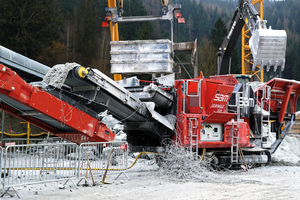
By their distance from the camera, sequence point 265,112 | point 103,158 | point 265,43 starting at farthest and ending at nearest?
point 265,112
point 265,43
point 103,158

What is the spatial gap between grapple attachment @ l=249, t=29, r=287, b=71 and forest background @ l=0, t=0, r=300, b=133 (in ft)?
12.3

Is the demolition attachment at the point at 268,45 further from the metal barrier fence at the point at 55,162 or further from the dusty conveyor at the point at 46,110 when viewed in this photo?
the dusty conveyor at the point at 46,110

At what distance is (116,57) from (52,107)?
138 inches

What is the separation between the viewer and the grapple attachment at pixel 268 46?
12258mm

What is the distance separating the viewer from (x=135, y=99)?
9.73 meters

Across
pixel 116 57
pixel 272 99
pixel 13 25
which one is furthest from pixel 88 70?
pixel 13 25

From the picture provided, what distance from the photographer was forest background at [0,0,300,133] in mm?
27047

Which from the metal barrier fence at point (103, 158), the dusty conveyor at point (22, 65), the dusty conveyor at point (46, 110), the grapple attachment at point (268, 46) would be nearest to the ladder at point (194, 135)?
the metal barrier fence at point (103, 158)

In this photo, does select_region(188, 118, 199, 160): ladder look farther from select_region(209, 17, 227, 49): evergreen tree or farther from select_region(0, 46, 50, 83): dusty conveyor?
select_region(209, 17, 227, 49): evergreen tree

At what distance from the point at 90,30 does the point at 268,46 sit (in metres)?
30.7

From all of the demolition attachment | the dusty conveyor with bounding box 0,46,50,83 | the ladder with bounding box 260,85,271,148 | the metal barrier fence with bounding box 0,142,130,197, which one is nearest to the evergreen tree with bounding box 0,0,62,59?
the dusty conveyor with bounding box 0,46,50,83

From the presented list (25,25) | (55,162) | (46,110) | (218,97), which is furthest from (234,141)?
(25,25)

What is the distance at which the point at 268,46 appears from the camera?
12398mm

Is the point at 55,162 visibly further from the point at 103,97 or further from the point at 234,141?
the point at 234,141
